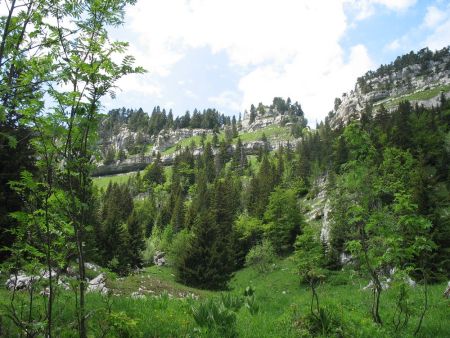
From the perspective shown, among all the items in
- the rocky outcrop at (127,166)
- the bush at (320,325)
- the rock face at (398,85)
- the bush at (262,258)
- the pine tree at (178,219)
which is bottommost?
the bush at (262,258)

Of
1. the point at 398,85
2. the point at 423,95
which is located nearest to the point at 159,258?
the point at 423,95

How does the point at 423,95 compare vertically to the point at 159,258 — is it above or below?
above

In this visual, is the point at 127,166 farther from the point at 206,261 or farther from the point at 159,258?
the point at 206,261

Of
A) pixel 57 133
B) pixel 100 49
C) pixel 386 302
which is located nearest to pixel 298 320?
pixel 386 302

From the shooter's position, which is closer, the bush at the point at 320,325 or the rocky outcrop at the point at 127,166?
the bush at the point at 320,325

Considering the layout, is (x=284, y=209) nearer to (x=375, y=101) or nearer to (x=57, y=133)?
(x=57, y=133)

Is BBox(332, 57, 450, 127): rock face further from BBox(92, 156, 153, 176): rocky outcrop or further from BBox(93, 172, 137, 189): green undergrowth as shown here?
BBox(93, 172, 137, 189): green undergrowth

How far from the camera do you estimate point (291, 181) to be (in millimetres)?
92062

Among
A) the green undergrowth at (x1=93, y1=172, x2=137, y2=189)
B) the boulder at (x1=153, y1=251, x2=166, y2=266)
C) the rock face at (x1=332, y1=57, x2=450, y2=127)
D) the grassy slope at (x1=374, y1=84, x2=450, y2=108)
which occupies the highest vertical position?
the rock face at (x1=332, y1=57, x2=450, y2=127)

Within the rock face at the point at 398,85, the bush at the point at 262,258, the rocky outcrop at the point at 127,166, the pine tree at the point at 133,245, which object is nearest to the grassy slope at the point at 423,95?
the rock face at the point at 398,85

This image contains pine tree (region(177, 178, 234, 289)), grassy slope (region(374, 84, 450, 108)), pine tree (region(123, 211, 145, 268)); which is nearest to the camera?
pine tree (region(177, 178, 234, 289))

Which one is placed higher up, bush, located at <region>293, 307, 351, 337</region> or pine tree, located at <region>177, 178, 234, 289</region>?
bush, located at <region>293, 307, 351, 337</region>

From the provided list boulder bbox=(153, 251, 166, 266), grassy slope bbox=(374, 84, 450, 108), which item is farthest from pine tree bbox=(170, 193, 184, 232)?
grassy slope bbox=(374, 84, 450, 108)

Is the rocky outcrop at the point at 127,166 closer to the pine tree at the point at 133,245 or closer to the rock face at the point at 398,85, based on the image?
the rock face at the point at 398,85
